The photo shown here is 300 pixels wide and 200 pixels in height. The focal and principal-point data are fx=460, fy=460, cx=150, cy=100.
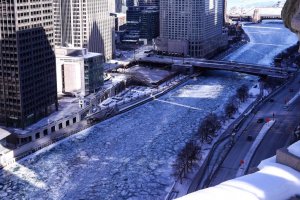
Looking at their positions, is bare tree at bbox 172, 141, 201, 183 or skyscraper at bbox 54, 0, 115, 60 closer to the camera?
bare tree at bbox 172, 141, 201, 183

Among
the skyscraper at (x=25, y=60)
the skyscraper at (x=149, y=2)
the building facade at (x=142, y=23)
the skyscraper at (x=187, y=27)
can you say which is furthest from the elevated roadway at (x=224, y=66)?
the skyscraper at (x=149, y=2)

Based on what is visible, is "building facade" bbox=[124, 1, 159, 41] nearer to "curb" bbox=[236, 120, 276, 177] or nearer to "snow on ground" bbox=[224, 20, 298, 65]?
"snow on ground" bbox=[224, 20, 298, 65]

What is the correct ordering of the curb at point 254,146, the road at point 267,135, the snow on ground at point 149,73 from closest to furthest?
the curb at point 254,146
the road at point 267,135
the snow on ground at point 149,73

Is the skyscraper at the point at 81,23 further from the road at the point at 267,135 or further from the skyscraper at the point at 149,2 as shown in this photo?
the skyscraper at the point at 149,2

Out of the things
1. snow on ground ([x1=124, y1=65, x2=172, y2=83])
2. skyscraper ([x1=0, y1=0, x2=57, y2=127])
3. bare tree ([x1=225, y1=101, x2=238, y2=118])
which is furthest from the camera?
snow on ground ([x1=124, y1=65, x2=172, y2=83])

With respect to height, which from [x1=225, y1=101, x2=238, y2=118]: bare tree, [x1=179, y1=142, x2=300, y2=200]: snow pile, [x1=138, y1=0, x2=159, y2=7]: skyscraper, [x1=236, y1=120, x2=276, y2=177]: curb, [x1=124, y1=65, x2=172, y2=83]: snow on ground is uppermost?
[x1=138, y1=0, x2=159, y2=7]: skyscraper

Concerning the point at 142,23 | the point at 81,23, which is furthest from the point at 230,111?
the point at 142,23

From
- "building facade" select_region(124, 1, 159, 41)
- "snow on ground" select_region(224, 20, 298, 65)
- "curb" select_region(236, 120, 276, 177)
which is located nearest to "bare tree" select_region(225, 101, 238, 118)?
"curb" select_region(236, 120, 276, 177)
